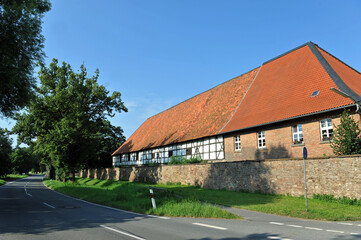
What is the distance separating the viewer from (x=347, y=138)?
14.9 meters

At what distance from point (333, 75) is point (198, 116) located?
15783 millimetres

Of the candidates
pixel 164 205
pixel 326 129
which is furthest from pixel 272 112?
pixel 164 205

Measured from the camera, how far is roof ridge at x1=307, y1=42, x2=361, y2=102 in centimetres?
1802

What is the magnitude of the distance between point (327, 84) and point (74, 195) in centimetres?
2026

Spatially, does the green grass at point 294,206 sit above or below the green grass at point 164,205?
below

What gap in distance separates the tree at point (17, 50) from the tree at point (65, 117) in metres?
13.8

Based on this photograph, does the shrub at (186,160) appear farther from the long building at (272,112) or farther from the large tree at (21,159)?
the large tree at (21,159)

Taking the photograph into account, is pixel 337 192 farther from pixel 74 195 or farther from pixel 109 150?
pixel 109 150

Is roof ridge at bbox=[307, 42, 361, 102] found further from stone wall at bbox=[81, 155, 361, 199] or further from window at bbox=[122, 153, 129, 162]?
window at bbox=[122, 153, 129, 162]

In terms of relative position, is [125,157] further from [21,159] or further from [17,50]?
[21,159]

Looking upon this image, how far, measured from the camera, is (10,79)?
12.8 metres

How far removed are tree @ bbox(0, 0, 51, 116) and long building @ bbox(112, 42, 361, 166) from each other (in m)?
16.2

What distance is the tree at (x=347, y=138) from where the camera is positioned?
14773mm

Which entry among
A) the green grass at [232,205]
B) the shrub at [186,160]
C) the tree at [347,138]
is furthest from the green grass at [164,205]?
the shrub at [186,160]
